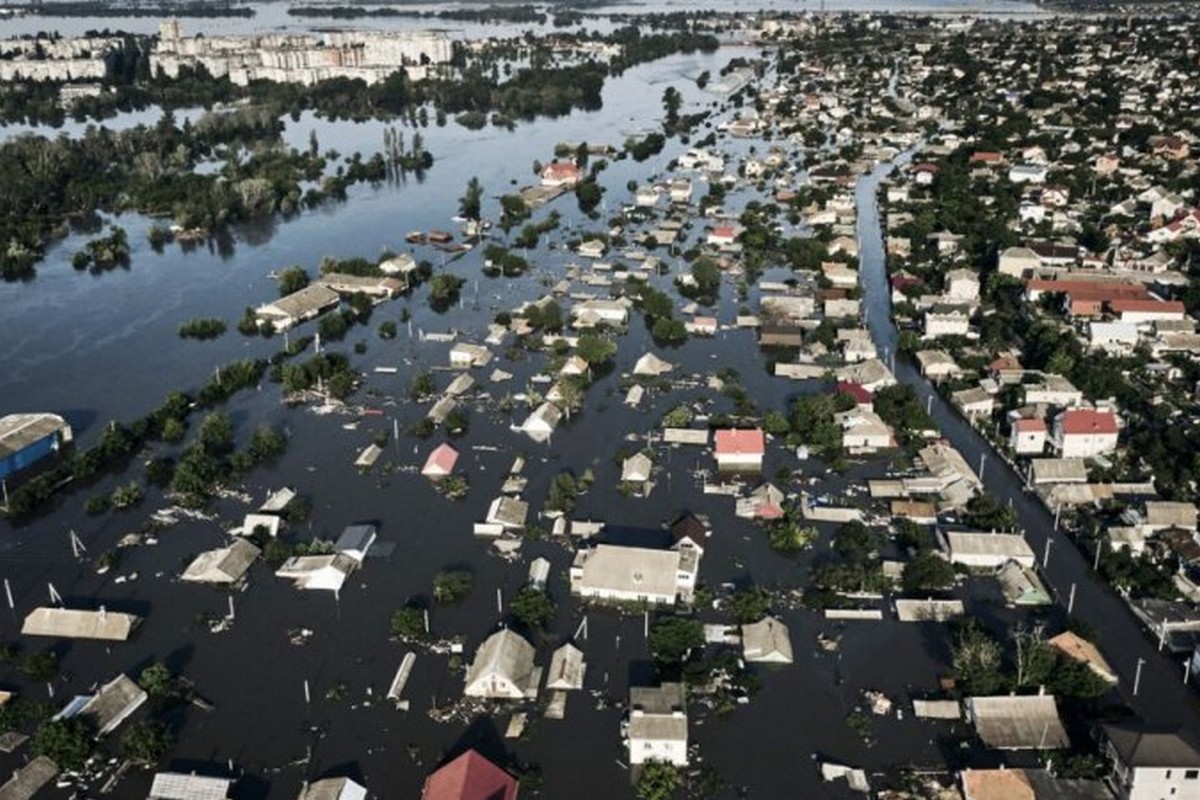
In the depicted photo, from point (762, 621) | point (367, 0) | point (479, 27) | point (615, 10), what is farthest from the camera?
point (367, 0)

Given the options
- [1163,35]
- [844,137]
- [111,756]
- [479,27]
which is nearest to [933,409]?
[111,756]

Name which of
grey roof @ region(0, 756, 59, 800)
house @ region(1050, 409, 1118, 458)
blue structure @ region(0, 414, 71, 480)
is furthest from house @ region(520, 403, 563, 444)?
grey roof @ region(0, 756, 59, 800)

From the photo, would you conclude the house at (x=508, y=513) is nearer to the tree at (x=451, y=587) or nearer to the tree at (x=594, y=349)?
the tree at (x=451, y=587)

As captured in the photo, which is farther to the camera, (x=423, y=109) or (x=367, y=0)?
(x=367, y=0)

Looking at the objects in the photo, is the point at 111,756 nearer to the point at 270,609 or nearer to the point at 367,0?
the point at 270,609

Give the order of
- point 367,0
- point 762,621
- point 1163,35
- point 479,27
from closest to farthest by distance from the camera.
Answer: point 762,621 → point 1163,35 → point 479,27 → point 367,0

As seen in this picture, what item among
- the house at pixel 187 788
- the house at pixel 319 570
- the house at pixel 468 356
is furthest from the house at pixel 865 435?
the house at pixel 187 788

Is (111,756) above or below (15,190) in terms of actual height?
below

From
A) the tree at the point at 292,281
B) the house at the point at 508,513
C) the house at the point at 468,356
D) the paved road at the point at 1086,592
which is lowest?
the paved road at the point at 1086,592

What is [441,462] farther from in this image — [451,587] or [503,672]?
[503,672]
